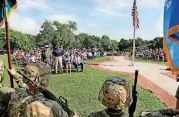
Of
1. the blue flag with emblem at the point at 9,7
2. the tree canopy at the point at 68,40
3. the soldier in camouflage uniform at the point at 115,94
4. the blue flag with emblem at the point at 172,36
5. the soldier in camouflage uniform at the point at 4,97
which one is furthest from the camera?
the tree canopy at the point at 68,40

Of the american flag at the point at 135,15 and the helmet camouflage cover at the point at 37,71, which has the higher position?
the american flag at the point at 135,15

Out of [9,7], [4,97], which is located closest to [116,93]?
[4,97]

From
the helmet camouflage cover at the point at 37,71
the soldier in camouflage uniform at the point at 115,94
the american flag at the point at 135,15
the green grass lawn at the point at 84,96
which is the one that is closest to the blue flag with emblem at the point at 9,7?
the green grass lawn at the point at 84,96

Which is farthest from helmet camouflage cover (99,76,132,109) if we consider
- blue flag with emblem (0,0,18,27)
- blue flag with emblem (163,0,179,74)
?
blue flag with emblem (0,0,18,27)

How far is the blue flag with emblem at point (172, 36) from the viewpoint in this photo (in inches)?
152

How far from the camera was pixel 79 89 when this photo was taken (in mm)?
12297

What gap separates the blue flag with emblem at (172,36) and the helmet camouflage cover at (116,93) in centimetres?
124

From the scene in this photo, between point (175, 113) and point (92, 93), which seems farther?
point (92, 93)

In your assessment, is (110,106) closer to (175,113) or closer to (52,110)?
(175,113)

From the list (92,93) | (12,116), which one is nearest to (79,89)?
(92,93)

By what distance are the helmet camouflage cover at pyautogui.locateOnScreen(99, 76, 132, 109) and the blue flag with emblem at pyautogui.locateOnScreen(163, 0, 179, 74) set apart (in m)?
1.24

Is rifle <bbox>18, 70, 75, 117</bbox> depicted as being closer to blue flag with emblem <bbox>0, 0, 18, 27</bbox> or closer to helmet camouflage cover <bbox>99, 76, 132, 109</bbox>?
helmet camouflage cover <bbox>99, 76, 132, 109</bbox>

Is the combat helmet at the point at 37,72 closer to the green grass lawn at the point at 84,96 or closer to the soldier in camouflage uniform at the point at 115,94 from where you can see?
the soldier in camouflage uniform at the point at 115,94

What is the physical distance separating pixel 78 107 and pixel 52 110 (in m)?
7.18
